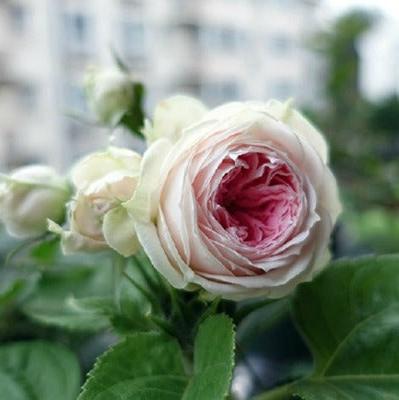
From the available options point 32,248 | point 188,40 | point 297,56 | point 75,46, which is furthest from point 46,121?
point 32,248

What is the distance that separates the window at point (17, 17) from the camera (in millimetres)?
4977

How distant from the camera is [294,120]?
22 cm

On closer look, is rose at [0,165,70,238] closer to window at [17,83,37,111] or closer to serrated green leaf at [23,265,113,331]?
serrated green leaf at [23,265,113,331]

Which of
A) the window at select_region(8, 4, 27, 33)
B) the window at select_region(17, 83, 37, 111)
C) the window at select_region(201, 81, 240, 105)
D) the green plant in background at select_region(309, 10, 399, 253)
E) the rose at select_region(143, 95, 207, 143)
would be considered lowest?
the window at select_region(201, 81, 240, 105)

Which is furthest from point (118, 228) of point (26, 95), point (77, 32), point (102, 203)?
point (77, 32)

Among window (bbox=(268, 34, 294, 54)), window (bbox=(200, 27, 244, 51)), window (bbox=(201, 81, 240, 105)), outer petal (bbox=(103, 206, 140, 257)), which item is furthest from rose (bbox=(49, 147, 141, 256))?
window (bbox=(268, 34, 294, 54))

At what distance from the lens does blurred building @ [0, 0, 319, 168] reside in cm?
484

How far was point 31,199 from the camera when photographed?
0.24m

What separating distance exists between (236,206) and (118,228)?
0.13ft

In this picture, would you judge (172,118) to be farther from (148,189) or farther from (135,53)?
(135,53)

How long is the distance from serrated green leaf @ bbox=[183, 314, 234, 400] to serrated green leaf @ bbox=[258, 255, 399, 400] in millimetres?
41

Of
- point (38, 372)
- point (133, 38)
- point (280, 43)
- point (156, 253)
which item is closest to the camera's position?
point (156, 253)

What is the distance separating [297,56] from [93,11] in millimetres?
2786

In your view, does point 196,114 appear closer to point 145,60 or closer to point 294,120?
point 294,120
